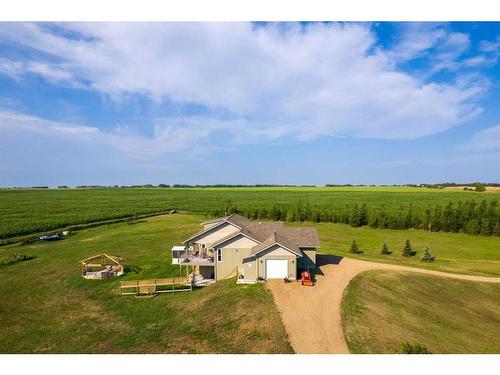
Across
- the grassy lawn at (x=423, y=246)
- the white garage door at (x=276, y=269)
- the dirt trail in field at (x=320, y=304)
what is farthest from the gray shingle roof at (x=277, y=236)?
the grassy lawn at (x=423, y=246)

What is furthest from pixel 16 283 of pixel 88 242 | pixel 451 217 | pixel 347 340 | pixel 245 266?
pixel 451 217

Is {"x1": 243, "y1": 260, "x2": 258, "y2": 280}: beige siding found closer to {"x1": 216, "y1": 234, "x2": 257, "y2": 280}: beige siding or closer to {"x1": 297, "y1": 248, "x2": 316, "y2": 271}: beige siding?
{"x1": 216, "y1": 234, "x2": 257, "y2": 280}: beige siding

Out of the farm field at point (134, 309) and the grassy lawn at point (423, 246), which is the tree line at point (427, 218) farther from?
the farm field at point (134, 309)

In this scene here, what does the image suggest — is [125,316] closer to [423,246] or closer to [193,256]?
[193,256]

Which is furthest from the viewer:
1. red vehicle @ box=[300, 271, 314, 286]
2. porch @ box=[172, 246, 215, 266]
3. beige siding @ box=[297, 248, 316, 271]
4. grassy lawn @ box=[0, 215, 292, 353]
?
porch @ box=[172, 246, 215, 266]

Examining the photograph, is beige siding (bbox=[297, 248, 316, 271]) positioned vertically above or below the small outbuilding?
above

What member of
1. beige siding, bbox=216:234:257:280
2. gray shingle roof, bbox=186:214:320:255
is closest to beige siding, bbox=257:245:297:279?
gray shingle roof, bbox=186:214:320:255

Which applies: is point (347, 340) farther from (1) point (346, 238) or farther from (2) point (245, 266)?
(1) point (346, 238)
